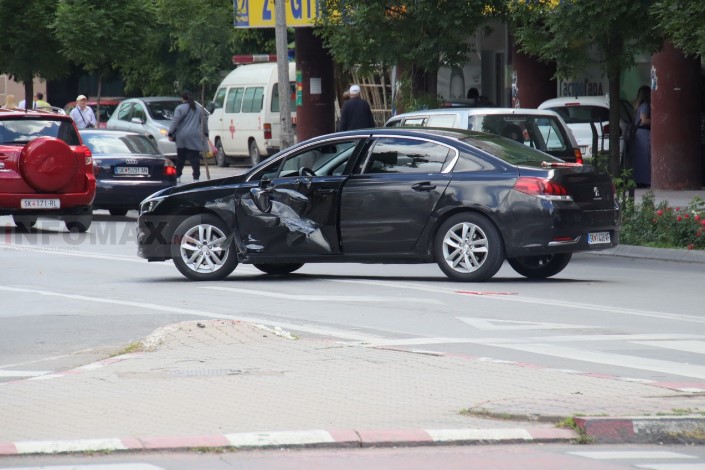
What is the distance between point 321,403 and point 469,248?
6.55 meters

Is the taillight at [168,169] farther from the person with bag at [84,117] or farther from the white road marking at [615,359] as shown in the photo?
the white road marking at [615,359]

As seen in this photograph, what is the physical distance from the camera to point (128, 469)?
21.5 feet

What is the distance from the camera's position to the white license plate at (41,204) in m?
20.8

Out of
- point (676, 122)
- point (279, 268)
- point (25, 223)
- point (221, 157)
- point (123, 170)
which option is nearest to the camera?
point (279, 268)

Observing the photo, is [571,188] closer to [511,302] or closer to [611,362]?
[511,302]

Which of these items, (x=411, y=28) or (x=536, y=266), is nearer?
(x=536, y=266)

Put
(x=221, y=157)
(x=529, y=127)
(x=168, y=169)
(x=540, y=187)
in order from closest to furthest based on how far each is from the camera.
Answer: (x=540, y=187), (x=529, y=127), (x=168, y=169), (x=221, y=157)

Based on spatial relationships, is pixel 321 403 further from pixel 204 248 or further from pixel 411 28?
pixel 411 28

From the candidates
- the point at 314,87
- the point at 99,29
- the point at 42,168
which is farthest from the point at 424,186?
the point at 99,29

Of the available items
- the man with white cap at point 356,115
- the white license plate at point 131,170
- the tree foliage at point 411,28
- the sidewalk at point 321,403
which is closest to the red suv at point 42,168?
the white license plate at point 131,170

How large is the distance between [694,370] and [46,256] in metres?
11.0

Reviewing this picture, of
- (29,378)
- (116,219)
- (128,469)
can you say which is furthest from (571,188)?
(116,219)

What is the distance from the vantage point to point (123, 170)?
79.0ft

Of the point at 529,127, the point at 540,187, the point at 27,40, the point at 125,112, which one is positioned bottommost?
the point at 540,187
